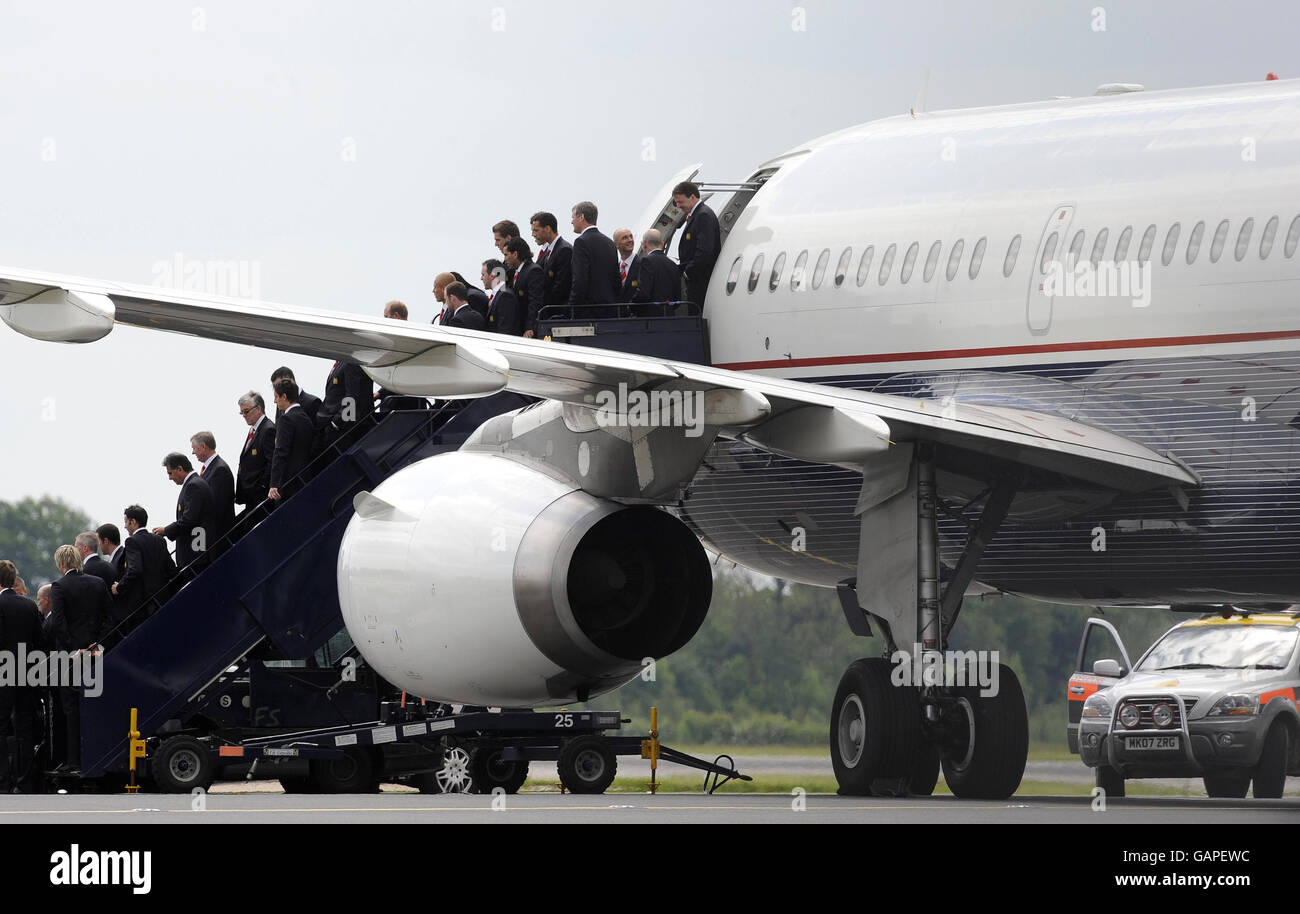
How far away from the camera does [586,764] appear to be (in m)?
18.7

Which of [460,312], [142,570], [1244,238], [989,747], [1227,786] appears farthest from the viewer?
[1227,786]

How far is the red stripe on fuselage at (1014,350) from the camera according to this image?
577 inches

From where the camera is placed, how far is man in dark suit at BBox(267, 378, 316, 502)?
1948 cm

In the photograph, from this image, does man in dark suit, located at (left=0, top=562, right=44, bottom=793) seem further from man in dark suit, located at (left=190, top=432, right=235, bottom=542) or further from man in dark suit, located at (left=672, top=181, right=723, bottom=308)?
man in dark suit, located at (left=672, top=181, right=723, bottom=308)

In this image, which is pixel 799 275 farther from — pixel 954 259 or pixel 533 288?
pixel 533 288

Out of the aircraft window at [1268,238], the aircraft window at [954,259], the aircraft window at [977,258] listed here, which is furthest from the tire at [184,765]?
the aircraft window at [1268,238]

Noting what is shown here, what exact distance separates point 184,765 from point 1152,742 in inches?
323

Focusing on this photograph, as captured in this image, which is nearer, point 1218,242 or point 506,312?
point 1218,242

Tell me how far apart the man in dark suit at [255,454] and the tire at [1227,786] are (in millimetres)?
8874

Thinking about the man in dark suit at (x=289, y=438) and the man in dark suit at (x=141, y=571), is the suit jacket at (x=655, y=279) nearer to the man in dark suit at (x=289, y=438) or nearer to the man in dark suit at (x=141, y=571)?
the man in dark suit at (x=289, y=438)

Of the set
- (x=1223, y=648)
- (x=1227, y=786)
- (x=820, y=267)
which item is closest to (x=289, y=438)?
(x=820, y=267)

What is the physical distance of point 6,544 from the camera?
58812 mm

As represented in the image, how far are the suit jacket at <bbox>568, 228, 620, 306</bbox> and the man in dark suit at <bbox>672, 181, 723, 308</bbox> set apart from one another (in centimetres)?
77
